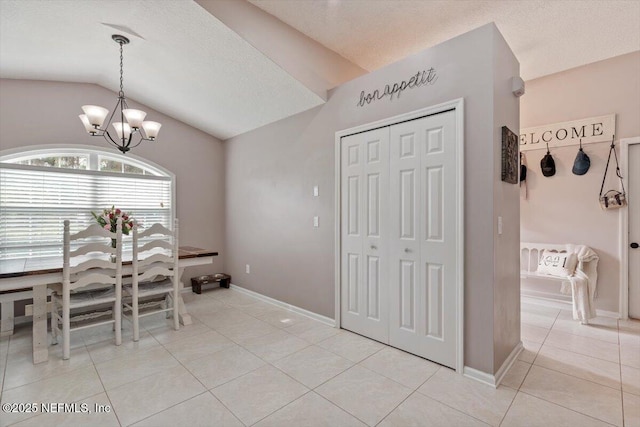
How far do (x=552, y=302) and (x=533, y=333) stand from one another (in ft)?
4.08

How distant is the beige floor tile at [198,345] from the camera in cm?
260

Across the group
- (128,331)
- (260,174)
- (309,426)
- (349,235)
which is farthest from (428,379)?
(260,174)

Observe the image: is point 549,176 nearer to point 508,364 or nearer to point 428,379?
point 508,364

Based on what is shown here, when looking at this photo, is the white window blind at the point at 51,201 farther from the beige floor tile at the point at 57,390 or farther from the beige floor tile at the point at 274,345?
the beige floor tile at the point at 274,345

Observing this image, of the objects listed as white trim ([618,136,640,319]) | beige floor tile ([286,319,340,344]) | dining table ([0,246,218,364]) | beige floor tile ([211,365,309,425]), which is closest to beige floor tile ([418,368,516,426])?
beige floor tile ([211,365,309,425])

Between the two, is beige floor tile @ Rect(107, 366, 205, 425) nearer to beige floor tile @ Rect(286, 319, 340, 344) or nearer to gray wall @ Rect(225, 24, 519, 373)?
beige floor tile @ Rect(286, 319, 340, 344)

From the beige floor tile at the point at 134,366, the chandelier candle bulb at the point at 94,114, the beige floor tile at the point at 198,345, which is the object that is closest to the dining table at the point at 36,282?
the beige floor tile at the point at 134,366

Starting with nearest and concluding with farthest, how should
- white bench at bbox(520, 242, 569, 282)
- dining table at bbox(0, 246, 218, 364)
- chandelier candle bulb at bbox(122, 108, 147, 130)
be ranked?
dining table at bbox(0, 246, 218, 364) < chandelier candle bulb at bbox(122, 108, 147, 130) < white bench at bbox(520, 242, 569, 282)

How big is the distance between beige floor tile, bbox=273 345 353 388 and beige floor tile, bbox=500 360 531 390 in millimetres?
1148

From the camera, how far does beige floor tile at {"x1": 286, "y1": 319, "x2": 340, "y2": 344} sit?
298 cm

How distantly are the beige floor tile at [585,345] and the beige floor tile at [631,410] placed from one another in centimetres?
60

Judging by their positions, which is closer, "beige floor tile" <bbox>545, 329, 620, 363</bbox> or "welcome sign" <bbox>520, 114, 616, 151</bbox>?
"beige floor tile" <bbox>545, 329, 620, 363</bbox>

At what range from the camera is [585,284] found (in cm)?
326

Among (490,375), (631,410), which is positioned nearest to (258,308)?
(490,375)
